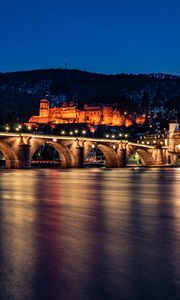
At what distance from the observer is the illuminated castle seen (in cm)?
19216

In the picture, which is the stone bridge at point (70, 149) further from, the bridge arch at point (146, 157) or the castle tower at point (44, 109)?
the castle tower at point (44, 109)

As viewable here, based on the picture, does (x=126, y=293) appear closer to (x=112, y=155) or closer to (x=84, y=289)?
(x=84, y=289)

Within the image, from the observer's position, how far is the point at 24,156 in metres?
70.9

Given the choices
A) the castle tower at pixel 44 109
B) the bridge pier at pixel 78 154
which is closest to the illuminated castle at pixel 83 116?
the castle tower at pixel 44 109

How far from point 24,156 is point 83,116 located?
12321 cm

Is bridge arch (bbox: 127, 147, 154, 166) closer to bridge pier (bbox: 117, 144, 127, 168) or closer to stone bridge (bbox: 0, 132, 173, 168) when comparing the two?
stone bridge (bbox: 0, 132, 173, 168)

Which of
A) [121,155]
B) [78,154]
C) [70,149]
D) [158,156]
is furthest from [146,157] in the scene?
[70,149]

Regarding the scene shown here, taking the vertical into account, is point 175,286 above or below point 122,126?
below

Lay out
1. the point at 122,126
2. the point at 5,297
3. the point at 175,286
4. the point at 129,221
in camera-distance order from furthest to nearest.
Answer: the point at 122,126, the point at 129,221, the point at 175,286, the point at 5,297

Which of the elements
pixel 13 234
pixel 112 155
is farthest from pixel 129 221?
pixel 112 155

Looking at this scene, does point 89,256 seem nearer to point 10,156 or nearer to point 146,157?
point 10,156

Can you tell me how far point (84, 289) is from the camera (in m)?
5.66

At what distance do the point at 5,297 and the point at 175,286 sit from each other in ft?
6.53

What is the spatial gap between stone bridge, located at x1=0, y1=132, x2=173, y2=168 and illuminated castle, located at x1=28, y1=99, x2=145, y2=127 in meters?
83.1
